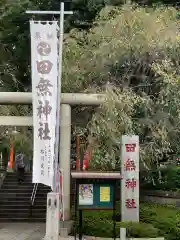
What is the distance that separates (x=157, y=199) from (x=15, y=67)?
10.7 m

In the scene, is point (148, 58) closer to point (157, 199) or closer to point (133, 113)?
point (133, 113)

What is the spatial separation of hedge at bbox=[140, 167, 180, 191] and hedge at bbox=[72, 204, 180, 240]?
277cm

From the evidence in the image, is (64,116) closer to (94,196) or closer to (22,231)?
(22,231)

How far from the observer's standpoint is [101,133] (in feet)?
51.5

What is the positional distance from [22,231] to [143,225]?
4.30 meters

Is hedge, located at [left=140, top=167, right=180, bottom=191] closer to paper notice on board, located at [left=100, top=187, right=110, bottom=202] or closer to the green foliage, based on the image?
the green foliage

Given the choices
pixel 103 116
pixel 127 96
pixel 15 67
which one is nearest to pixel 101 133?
pixel 103 116

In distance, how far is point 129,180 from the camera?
14.3m

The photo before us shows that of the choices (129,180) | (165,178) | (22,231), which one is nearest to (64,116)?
(129,180)

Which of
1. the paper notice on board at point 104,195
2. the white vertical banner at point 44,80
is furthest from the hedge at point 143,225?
the white vertical banner at point 44,80

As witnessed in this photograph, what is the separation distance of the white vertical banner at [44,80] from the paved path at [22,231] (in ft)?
8.30

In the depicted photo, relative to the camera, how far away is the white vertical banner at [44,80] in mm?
13375

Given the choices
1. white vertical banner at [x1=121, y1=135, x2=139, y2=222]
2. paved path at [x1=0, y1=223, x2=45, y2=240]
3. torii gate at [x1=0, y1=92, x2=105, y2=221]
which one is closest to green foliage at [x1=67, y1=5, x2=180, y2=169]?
torii gate at [x1=0, y1=92, x2=105, y2=221]

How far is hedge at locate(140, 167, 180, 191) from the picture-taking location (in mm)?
18047
